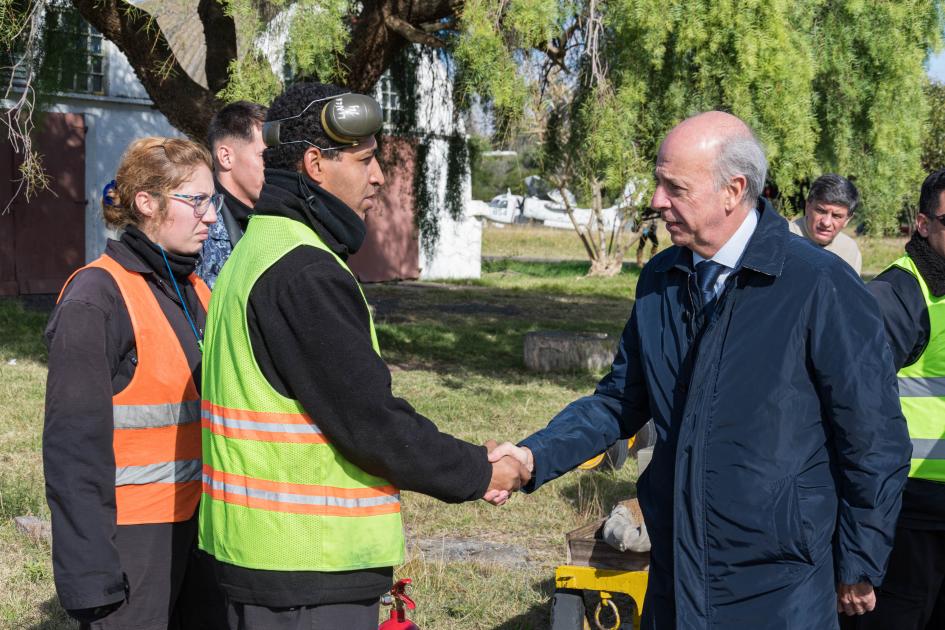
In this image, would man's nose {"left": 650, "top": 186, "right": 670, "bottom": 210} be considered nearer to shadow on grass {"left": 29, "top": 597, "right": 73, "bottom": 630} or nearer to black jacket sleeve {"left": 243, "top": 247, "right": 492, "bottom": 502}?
black jacket sleeve {"left": 243, "top": 247, "right": 492, "bottom": 502}

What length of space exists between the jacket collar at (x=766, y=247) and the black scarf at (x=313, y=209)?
0.94m

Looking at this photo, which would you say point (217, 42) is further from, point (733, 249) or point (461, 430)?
point (733, 249)

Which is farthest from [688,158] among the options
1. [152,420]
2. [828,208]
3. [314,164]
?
[828,208]

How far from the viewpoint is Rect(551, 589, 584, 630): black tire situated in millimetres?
4082

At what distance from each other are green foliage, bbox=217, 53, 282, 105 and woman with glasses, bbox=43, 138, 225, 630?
5773 mm

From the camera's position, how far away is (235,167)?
13.4ft

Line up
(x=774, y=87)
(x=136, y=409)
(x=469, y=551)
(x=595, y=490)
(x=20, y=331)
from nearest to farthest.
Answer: (x=136, y=409) → (x=469, y=551) → (x=595, y=490) → (x=774, y=87) → (x=20, y=331)

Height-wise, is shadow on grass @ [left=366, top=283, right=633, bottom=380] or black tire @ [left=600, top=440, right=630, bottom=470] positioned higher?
black tire @ [left=600, top=440, right=630, bottom=470]

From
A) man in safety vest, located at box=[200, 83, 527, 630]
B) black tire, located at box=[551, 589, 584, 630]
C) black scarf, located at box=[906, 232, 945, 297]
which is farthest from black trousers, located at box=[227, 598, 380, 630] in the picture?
black scarf, located at box=[906, 232, 945, 297]

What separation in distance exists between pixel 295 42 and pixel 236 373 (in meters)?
6.77

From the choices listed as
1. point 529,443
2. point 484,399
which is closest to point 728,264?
point 529,443

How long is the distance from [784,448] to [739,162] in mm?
753

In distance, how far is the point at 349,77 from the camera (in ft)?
34.4

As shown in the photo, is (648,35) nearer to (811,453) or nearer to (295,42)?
(295,42)
